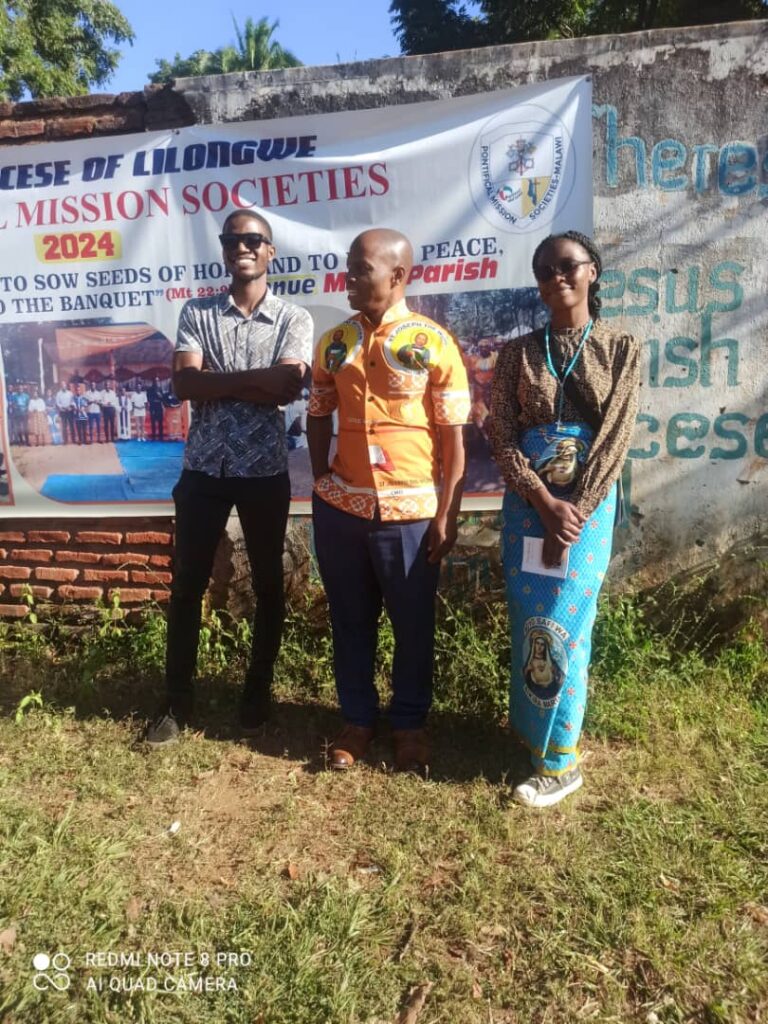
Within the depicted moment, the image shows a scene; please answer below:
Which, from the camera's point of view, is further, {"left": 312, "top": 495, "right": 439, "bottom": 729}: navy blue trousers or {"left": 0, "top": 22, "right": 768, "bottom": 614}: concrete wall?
{"left": 0, "top": 22, "right": 768, "bottom": 614}: concrete wall

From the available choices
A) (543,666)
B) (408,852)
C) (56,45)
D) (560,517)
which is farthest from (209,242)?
(56,45)

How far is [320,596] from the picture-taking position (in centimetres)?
360

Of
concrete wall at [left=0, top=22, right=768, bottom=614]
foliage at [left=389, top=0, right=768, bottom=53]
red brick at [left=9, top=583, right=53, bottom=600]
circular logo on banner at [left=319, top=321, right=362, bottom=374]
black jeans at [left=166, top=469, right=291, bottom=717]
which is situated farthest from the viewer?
foliage at [left=389, top=0, right=768, bottom=53]

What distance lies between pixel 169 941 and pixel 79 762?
1.02 meters

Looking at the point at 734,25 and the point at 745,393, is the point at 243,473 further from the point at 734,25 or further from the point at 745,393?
the point at 734,25

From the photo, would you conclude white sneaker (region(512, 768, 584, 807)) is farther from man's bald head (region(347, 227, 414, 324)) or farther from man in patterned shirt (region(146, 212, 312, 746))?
man's bald head (region(347, 227, 414, 324))

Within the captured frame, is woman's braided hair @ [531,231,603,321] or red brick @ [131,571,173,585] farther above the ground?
woman's braided hair @ [531,231,603,321]

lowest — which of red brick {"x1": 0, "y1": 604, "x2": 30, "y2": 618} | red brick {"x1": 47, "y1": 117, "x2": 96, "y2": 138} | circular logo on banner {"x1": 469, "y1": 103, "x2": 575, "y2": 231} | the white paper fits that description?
red brick {"x1": 0, "y1": 604, "x2": 30, "y2": 618}

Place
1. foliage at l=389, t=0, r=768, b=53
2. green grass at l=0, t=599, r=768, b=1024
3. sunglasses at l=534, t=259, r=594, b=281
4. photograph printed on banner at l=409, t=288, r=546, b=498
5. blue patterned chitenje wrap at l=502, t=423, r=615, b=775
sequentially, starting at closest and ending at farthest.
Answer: green grass at l=0, t=599, r=768, b=1024 < sunglasses at l=534, t=259, r=594, b=281 < blue patterned chitenje wrap at l=502, t=423, r=615, b=775 < photograph printed on banner at l=409, t=288, r=546, b=498 < foliage at l=389, t=0, r=768, b=53

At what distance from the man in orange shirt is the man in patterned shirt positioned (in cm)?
15

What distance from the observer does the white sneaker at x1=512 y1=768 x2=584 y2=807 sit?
2.55 metres

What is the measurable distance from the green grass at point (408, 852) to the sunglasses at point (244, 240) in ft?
5.68

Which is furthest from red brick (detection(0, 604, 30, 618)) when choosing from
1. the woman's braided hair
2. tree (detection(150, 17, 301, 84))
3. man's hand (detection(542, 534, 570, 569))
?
tree (detection(150, 17, 301, 84))

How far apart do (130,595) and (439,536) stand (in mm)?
1903
